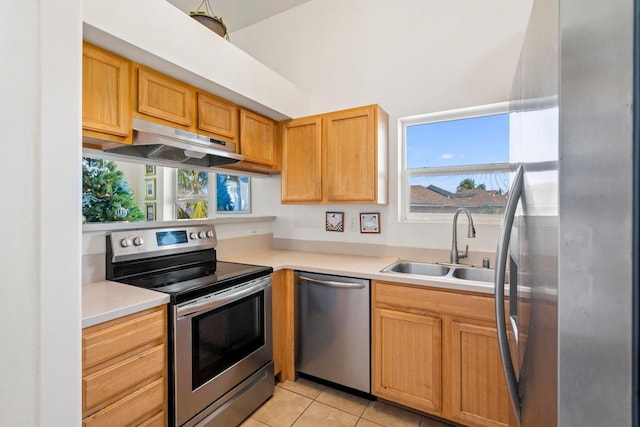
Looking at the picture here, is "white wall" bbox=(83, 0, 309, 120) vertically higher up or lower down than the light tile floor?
higher up

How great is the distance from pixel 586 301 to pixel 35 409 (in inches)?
49.1

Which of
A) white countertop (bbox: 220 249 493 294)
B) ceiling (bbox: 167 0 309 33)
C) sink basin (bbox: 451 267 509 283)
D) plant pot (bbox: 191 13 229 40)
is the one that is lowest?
sink basin (bbox: 451 267 509 283)

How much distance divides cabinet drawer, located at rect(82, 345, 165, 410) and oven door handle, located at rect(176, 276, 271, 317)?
0.63 ft

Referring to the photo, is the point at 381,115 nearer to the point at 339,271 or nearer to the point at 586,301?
the point at 339,271

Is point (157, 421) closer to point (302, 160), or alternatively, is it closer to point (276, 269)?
point (276, 269)

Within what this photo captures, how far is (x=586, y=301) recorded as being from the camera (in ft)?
1.20

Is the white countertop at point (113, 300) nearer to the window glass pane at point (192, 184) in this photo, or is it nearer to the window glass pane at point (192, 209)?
the window glass pane at point (192, 209)

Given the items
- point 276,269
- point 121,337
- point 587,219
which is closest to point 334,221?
point 276,269

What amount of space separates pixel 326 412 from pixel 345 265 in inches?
37.0

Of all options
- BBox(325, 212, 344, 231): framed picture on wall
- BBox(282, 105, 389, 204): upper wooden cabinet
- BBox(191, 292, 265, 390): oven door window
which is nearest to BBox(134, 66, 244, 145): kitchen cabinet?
BBox(282, 105, 389, 204): upper wooden cabinet

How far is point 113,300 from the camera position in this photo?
53.4 inches

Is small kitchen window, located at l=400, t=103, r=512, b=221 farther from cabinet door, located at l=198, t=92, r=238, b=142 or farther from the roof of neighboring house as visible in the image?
cabinet door, located at l=198, t=92, r=238, b=142

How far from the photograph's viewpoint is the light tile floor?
1824mm

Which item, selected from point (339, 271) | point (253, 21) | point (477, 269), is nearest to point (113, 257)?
point (339, 271)
